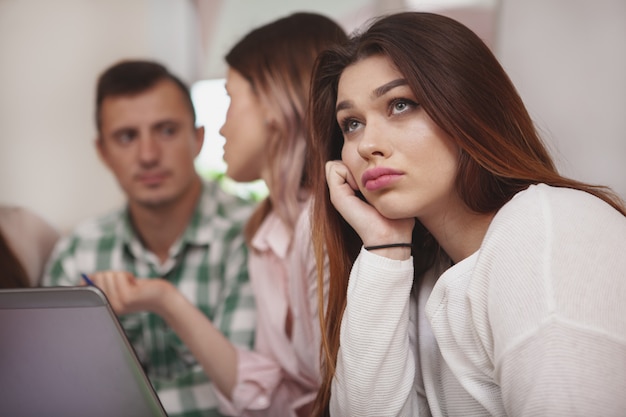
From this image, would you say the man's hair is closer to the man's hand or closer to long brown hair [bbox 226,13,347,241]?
long brown hair [bbox 226,13,347,241]

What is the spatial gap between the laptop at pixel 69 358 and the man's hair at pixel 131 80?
104 centimetres

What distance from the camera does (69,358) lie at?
841mm

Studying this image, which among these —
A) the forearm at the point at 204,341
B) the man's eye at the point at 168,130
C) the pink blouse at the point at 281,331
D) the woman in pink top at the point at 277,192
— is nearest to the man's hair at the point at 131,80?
the man's eye at the point at 168,130

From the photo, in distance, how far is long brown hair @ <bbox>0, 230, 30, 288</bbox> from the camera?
69.2 inches

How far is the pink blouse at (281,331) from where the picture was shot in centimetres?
135

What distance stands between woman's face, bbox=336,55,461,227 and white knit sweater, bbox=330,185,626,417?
0.10 metres

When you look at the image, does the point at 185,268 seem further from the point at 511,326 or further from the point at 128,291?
the point at 511,326

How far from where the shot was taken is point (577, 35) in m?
1.59

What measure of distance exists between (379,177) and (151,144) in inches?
40.0

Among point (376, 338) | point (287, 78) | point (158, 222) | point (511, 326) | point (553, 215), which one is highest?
point (287, 78)

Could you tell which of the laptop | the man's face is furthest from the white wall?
the laptop

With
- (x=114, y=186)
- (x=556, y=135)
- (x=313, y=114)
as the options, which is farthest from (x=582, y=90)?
(x=114, y=186)

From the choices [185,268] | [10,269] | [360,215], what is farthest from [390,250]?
[10,269]

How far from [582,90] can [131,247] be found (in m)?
1.28
